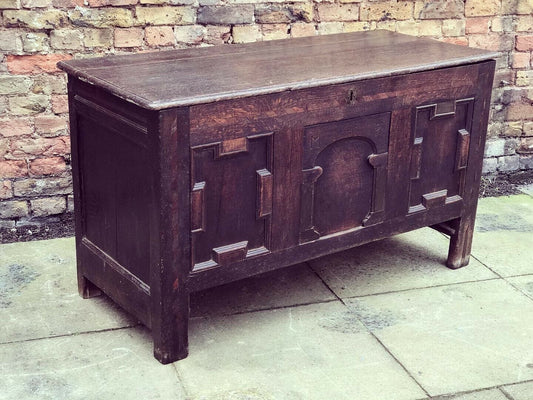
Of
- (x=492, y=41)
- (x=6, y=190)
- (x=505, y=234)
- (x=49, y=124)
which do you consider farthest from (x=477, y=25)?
(x=6, y=190)

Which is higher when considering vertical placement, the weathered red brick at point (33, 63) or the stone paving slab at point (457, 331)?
the weathered red brick at point (33, 63)

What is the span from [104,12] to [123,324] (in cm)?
151

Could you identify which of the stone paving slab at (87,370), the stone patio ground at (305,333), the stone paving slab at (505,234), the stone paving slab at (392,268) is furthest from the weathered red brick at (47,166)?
the stone paving slab at (505,234)

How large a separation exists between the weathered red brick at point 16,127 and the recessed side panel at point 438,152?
5.88 feet

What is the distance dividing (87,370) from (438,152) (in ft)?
5.51

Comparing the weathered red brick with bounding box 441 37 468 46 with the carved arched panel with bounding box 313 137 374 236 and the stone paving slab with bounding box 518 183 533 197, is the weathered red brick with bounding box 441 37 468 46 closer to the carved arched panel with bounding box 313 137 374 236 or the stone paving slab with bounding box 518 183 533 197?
the stone paving slab with bounding box 518 183 533 197

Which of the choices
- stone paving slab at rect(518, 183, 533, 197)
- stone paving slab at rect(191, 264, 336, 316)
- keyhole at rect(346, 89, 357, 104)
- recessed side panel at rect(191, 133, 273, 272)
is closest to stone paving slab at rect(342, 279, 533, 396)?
stone paving slab at rect(191, 264, 336, 316)

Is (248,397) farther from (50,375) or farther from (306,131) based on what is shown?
(306,131)

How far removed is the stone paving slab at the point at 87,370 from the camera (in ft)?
9.27

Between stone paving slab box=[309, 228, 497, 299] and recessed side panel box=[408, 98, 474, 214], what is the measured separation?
0.35 meters

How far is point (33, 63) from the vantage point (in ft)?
12.6

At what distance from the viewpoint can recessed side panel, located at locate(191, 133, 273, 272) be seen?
2.88m

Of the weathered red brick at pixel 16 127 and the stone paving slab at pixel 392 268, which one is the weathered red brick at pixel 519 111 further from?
the weathered red brick at pixel 16 127

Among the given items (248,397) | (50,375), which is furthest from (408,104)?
(50,375)
